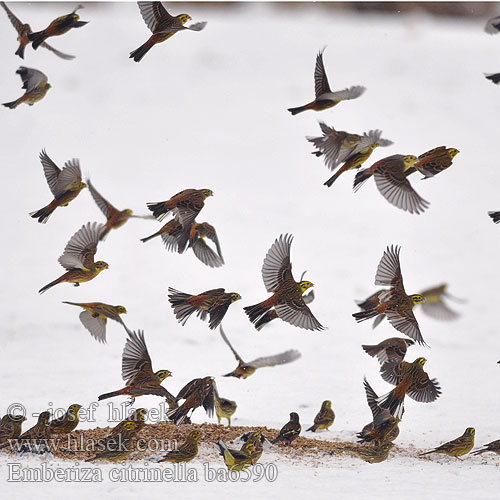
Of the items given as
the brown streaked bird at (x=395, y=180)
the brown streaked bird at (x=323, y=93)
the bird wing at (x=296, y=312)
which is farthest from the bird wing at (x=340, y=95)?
the bird wing at (x=296, y=312)

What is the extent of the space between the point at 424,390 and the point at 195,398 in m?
0.55

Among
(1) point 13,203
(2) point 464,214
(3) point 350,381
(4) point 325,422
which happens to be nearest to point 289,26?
(2) point 464,214

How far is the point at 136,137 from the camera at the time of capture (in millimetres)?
5105

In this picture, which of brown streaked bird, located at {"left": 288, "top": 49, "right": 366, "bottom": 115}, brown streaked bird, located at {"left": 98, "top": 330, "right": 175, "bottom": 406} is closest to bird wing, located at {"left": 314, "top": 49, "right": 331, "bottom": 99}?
brown streaked bird, located at {"left": 288, "top": 49, "right": 366, "bottom": 115}

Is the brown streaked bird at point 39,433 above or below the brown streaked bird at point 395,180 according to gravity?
below

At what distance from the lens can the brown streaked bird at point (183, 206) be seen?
179 centimetres

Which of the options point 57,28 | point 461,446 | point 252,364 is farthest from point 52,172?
point 461,446

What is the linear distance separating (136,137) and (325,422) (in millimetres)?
3381

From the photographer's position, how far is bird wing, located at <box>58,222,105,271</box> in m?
1.82

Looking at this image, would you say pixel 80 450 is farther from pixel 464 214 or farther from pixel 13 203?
pixel 464 214

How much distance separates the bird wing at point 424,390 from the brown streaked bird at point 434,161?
1.61 ft

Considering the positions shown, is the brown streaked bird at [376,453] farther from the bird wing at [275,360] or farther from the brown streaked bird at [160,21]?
the brown streaked bird at [160,21]

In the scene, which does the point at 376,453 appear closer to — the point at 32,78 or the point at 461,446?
the point at 461,446

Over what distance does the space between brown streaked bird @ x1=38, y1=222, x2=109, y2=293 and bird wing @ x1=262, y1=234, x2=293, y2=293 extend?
1.26 ft
